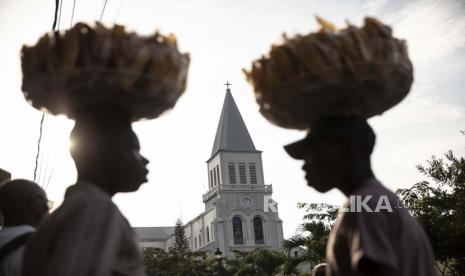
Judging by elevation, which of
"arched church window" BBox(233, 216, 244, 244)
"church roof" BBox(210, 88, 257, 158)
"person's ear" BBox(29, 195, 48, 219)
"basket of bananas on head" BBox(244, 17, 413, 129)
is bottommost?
"person's ear" BBox(29, 195, 48, 219)

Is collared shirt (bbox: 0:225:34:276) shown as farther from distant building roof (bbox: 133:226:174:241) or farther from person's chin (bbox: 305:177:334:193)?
distant building roof (bbox: 133:226:174:241)

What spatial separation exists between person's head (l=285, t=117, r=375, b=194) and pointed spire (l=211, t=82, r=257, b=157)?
68945 mm

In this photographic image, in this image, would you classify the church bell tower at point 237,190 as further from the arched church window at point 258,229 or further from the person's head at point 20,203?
the person's head at point 20,203

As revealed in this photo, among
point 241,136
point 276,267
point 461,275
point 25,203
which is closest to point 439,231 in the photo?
point 461,275

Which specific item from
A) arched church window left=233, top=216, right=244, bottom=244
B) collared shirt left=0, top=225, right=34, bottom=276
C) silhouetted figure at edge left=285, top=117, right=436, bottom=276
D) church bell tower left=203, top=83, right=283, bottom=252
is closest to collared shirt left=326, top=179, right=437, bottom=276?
silhouetted figure at edge left=285, top=117, right=436, bottom=276

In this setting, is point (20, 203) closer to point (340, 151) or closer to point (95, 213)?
point (95, 213)

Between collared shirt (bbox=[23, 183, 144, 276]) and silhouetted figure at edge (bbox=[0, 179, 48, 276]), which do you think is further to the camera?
silhouetted figure at edge (bbox=[0, 179, 48, 276])

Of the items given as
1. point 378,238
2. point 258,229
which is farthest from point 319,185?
point 258,229

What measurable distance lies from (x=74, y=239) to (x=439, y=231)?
1406 centimetres

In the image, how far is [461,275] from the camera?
16.2m

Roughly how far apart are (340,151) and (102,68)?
1335 millimetres

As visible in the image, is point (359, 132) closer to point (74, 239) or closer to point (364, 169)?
point (364, 169)

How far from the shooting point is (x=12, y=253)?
3.86 metres

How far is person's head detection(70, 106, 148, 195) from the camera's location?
2867 mm
